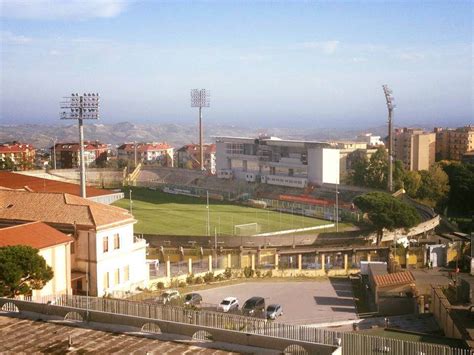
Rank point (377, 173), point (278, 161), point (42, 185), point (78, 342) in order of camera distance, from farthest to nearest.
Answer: point (278, 161), point (377, 173), point (42, 185), point (78, 342)

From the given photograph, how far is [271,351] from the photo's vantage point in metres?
11.2

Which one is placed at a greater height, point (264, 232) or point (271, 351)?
point (271, 351)

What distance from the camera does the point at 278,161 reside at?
70438 mm

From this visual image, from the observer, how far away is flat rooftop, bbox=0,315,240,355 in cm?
1157

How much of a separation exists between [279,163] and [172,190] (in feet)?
39.3

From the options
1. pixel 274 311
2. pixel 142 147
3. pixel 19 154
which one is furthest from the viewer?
pixel 142 147

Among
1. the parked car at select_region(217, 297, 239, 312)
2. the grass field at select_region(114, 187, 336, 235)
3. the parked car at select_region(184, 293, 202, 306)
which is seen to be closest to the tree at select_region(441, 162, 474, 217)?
the grass field at select_region(114, 187, 336, 235)

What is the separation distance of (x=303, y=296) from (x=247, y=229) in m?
19.2

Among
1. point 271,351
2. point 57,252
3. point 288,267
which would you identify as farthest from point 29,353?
Answer: point 288,267

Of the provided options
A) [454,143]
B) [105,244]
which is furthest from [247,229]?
[454,143]

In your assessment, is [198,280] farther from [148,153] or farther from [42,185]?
[148,153]

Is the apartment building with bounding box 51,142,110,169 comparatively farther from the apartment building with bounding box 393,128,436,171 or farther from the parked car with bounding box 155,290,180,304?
the parked car with bounding box 155,290,180,304

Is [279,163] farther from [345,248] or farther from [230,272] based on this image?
[230,272]

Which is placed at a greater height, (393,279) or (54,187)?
(54,187)
